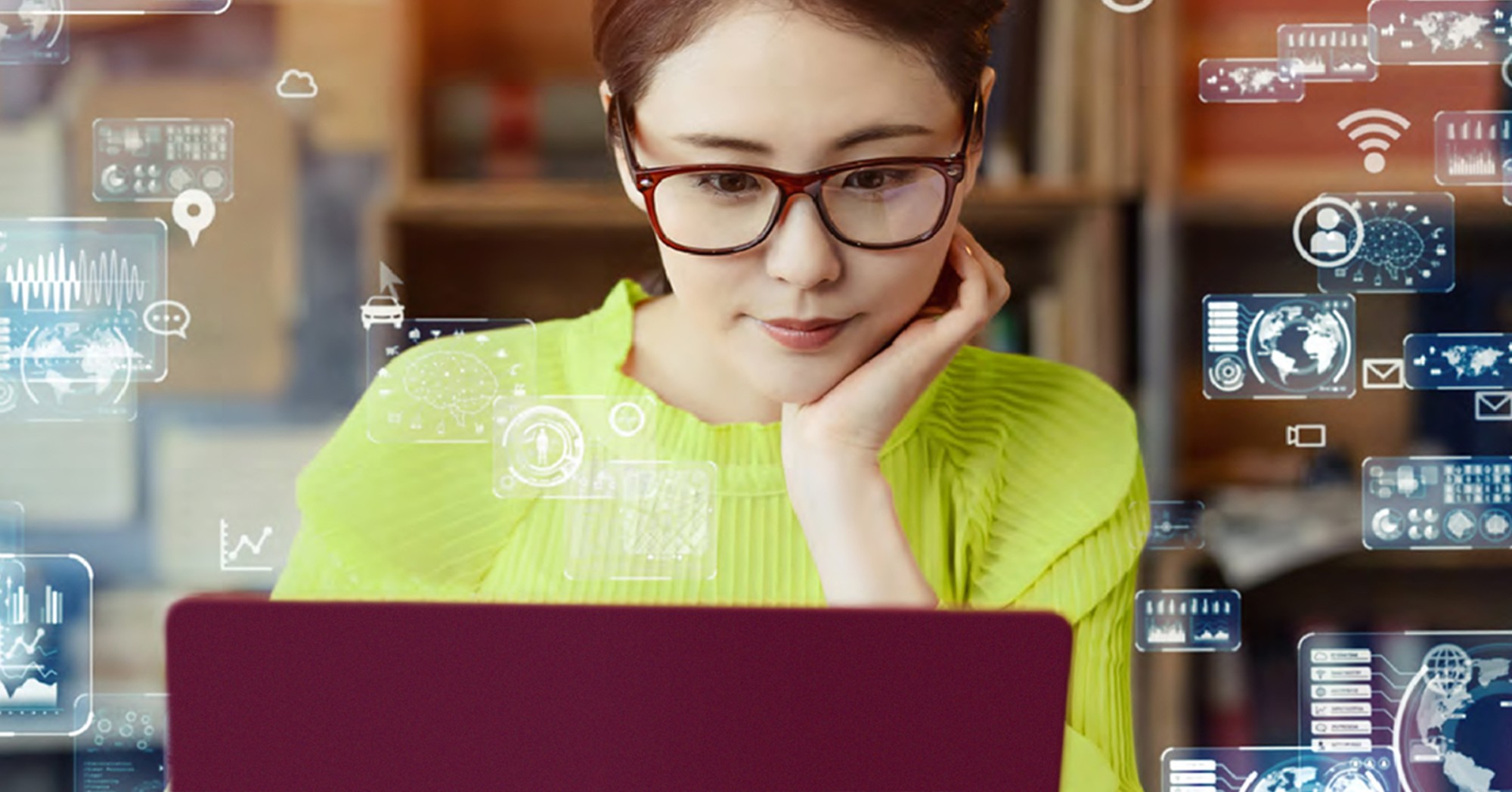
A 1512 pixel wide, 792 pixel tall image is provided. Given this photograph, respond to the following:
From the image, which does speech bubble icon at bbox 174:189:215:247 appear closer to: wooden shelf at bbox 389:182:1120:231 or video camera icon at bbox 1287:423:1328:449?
wooden shelf at bbox 389:182:1120:231

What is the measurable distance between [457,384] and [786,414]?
0.67 feet

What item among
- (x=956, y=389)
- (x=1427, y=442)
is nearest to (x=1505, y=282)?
(x=1427, y=442)

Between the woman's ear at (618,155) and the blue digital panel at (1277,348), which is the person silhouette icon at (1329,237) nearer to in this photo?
the blue digital panel at (1277,348)

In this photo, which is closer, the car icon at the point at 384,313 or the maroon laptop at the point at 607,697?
the maroon laptop at the point at 607,697

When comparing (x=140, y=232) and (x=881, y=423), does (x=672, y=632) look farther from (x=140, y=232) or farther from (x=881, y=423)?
(x=140, y=232)

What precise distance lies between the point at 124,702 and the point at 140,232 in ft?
0.99

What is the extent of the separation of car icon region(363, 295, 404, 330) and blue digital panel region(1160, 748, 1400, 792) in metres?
0.56

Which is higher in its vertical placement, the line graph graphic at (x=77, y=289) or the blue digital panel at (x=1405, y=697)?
the line graph graphic at (x=77, y=289)

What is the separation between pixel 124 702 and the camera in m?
1.01

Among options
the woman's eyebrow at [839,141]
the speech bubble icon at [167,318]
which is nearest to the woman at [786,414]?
the woman's eyebrow at [839,141]

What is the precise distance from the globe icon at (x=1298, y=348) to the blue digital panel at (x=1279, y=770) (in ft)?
0.78

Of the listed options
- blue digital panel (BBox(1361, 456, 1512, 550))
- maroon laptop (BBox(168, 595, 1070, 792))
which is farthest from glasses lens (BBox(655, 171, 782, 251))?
blue digital panel (BBox(1361, 456, 1512, 550))

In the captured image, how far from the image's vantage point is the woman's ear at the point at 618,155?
3.18ft

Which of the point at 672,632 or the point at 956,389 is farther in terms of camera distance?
the point at 956,389
